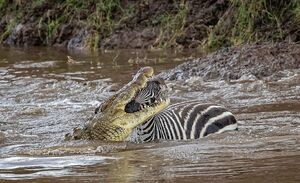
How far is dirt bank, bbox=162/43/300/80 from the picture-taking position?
34.2 feet

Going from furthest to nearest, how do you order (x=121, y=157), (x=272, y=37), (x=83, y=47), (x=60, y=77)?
(x=83, y=47) → (x=272, y=37) → (x=60, y=77) → (x=121, y=157)

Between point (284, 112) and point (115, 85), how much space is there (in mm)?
3991

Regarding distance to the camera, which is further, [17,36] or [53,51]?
[17,36]

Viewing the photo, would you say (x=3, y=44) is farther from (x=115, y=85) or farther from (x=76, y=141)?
(x=76, y=141)

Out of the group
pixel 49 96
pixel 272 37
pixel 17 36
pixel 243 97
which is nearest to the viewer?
pixel 243 97

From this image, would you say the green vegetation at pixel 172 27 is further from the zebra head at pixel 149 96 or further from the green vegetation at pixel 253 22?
the zebra head at pixel 149 96

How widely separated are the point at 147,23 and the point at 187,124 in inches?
420

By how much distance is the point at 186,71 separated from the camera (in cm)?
1128

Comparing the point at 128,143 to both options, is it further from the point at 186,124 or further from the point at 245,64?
the point at 245,64

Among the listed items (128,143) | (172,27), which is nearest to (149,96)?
(128,143)

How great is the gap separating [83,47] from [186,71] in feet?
21.8

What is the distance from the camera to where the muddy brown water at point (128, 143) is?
173 inches

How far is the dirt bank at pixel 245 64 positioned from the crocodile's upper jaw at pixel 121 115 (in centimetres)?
451

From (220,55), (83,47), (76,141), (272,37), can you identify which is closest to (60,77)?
(220,55)
